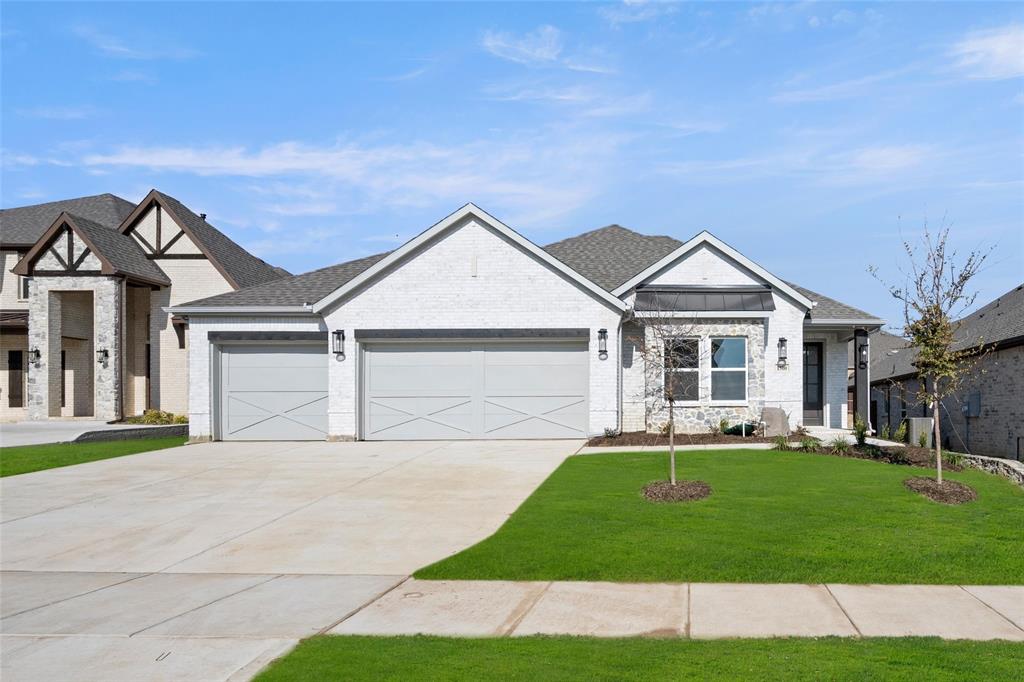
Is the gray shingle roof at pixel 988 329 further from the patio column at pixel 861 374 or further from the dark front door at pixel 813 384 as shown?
the dark front door at pixel 813 384

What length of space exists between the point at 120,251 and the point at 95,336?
3329mm

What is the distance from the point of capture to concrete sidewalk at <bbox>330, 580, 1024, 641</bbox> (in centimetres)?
700

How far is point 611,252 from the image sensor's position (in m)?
27.5

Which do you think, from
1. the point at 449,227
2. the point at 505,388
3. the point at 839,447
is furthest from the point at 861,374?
the point at 449,227

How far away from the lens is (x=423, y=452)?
19.4m

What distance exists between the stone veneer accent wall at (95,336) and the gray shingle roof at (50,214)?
14.9 feet

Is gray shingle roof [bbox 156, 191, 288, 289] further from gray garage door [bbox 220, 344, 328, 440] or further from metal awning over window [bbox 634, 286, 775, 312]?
metal awning over window [bbox 634, 286, 775, 312]

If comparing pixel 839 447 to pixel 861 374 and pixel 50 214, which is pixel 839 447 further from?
pixel 50 214

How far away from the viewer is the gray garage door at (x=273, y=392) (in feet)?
74.1

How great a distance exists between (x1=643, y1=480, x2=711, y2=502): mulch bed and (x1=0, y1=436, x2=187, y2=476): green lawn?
12.5 meters

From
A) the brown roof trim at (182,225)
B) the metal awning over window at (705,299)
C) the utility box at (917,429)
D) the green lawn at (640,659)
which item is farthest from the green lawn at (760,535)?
the brown roof trim at (182,225)

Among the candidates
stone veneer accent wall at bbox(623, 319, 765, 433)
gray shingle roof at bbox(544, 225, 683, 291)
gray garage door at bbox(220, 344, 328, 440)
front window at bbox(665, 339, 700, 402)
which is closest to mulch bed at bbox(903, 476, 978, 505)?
stone veneer accent wall at bbox(623, 319, 765, 433)

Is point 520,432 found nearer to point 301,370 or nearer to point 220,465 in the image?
point 301,370

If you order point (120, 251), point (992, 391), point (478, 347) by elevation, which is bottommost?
point (992, 391)
